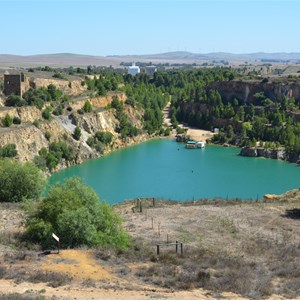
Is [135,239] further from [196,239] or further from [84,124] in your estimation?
[84,124]

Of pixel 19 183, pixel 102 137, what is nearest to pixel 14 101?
pixel 102 137

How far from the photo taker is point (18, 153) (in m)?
47.0

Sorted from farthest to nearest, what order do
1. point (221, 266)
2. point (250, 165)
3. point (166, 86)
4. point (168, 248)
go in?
point (166, 86)
point (250, 165)
point (168, 248)
point (221, 266)

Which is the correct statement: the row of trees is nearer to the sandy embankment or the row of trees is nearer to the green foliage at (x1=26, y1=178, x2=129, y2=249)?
the green foliage at (x1=26, y1=178, x2=129, y2=249)

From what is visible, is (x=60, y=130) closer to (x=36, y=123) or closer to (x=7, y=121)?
(x=36, y=123)

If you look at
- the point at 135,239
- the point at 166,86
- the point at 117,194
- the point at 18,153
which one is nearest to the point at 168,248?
the point at 135,239

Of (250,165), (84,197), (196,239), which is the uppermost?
(84,197)

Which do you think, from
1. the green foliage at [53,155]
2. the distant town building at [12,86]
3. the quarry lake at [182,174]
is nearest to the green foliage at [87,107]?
the quarry lake at [182,174]

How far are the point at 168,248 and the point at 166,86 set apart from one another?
82.6 meters

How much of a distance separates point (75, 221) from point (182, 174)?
29772 millimetres

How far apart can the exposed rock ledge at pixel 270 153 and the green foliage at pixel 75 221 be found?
3874 centimetres

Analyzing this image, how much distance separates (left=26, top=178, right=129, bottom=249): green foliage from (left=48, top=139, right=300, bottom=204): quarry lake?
17436 mm

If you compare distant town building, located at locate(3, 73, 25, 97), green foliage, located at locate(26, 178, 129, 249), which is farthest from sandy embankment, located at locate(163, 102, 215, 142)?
green foliage, located at locate(26, 178, 129, 249)

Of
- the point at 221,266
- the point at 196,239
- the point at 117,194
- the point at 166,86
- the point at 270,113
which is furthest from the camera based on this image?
the point at 166,86
